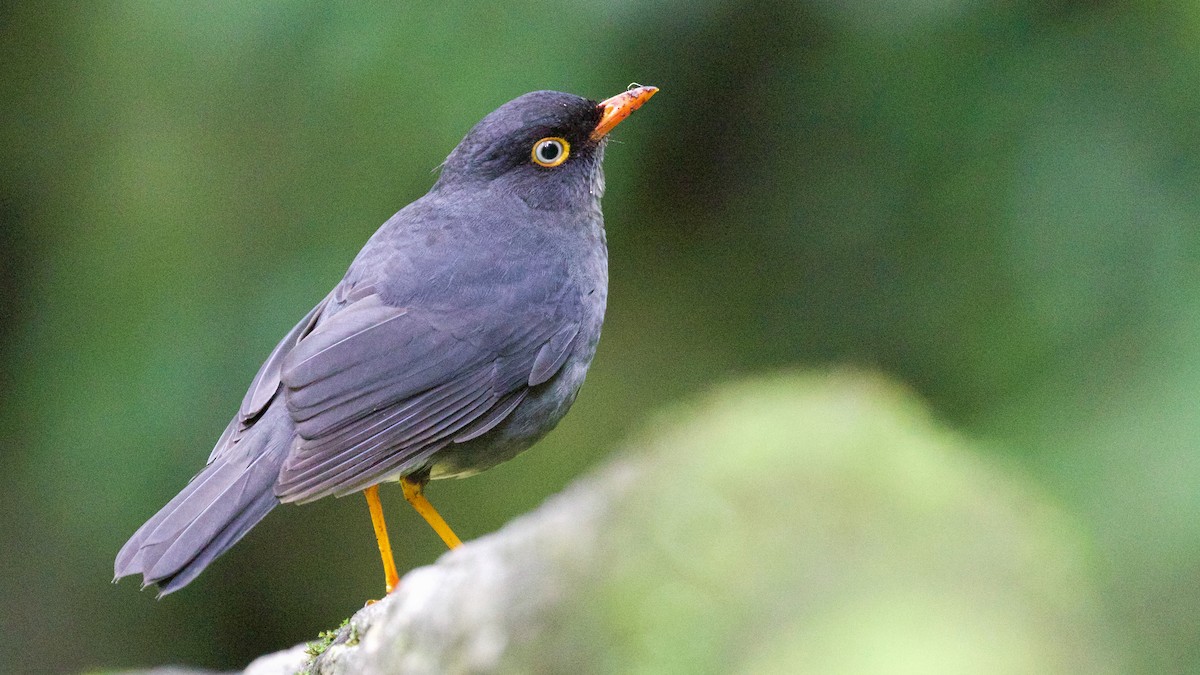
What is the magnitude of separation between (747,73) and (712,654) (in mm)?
3538

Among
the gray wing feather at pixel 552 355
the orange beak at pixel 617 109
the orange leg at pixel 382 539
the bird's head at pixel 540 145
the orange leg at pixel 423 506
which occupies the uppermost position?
the orange beak at pixel 617 109

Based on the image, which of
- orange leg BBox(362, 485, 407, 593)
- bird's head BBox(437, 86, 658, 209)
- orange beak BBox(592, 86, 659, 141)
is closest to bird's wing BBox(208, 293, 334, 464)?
orange leg BBox(362, 485, 407, 593)

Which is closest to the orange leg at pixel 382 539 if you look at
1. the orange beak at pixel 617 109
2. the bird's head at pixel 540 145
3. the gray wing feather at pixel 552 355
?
the gray wing feather at pixel 552 355

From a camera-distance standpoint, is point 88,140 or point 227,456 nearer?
point 227,456

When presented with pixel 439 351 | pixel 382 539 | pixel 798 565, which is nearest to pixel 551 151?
pixel 439 351

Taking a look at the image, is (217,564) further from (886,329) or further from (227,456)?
(886,329)

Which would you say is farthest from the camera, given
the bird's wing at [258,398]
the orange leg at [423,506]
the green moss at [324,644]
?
the orange leg at [423,506]

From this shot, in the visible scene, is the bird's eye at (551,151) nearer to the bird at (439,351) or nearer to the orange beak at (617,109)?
the bird at (439,351)

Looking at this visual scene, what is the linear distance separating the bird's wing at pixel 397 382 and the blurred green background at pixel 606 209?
132cm

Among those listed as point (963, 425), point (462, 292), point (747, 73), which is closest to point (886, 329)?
point (963, 425)

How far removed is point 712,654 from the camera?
141 cm

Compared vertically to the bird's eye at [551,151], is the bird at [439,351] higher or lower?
lower

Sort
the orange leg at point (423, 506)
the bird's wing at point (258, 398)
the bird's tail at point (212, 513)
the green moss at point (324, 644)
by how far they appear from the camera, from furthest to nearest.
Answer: the orange leg at point (423, 506) < the bird's wing at point (258, 398) < the green moss at point (324, 644) < the bird's tail at point (212, 513)

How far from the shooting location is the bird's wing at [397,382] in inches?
116
